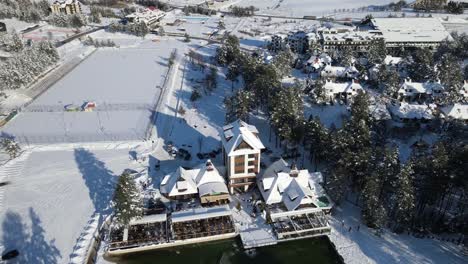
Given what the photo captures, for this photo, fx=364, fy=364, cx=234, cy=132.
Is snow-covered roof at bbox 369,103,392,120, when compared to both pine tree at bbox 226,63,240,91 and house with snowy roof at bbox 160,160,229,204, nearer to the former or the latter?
pine tree at bbox 226,63,240,91

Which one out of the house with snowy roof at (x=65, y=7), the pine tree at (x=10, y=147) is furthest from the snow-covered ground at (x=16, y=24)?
the pine tree at (x=10, y=147)

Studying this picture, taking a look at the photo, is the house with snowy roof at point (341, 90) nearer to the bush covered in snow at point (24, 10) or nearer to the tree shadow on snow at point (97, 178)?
the tree shadow on snow at point (97, 178)

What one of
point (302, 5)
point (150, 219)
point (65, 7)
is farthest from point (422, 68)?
point (65, 7)

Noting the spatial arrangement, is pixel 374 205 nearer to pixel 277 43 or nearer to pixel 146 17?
pixel 277 43

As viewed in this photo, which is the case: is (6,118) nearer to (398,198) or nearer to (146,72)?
(146,72)

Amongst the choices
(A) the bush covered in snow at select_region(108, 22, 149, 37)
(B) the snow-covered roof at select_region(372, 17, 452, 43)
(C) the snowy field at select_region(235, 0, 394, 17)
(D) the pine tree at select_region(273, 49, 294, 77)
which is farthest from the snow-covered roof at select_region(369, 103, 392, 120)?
(C) the snowy field at select_region(235, 0, 394, 17)
